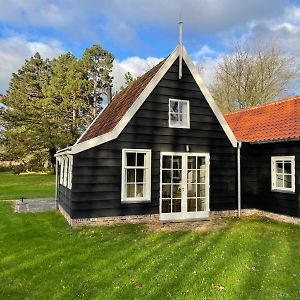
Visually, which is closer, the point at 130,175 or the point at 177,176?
the point at 130,175

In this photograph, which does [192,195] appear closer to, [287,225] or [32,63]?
[287,225]

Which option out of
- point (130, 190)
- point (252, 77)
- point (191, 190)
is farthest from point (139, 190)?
point (252, 77)

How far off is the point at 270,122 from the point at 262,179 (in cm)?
253

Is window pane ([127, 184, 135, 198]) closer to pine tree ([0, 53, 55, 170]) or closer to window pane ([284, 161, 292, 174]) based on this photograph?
window pane ([284, 161, 292, 174])

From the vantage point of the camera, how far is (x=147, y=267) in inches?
255

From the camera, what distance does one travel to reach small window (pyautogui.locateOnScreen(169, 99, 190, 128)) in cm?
1164

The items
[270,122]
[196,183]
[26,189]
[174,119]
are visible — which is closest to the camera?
[174,119]

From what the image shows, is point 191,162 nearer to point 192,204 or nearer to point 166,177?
point 166,177

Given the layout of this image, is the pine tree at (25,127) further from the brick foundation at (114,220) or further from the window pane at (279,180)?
the window pane at (279,180)

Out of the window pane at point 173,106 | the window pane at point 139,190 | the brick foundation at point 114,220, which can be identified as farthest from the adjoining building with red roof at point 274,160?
the window pane at point 139,190

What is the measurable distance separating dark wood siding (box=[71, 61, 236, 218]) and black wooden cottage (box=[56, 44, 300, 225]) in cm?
3

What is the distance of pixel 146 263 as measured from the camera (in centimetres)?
673

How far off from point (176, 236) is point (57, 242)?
10.8 feet

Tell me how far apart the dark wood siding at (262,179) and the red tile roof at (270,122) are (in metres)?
0.40
